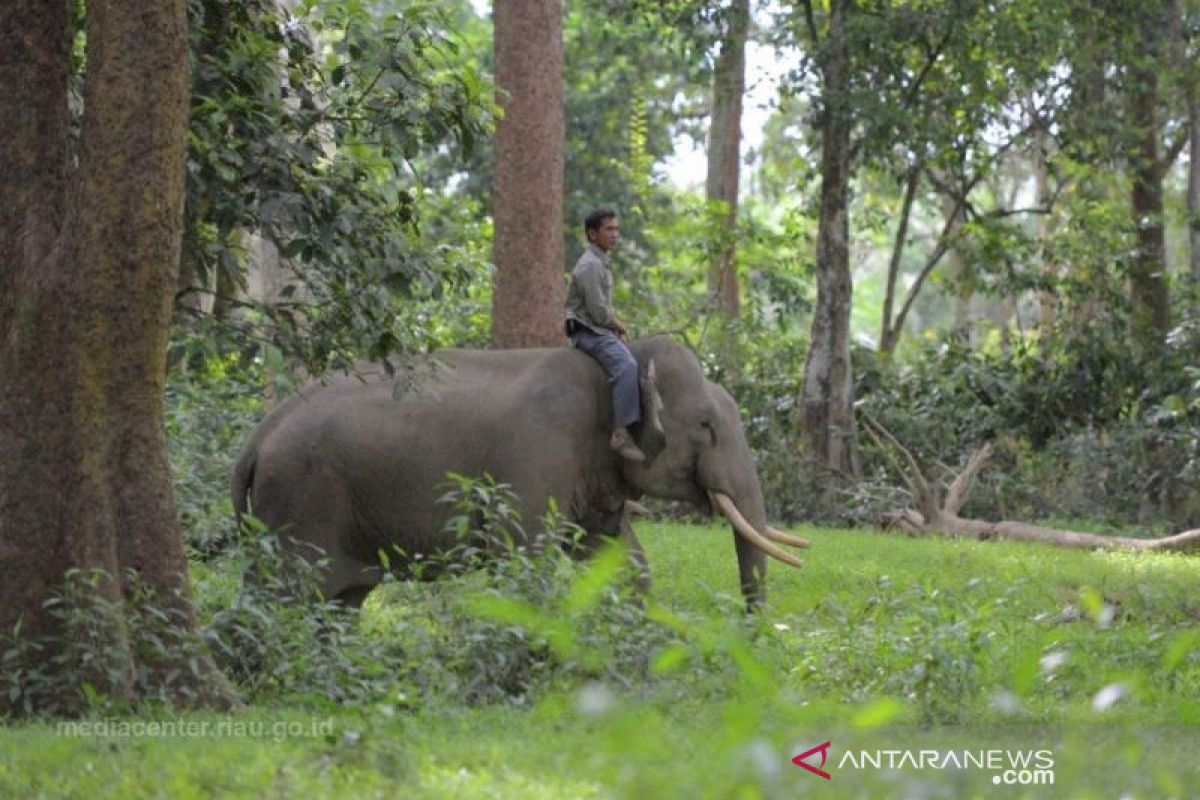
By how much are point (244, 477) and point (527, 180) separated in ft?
16.8

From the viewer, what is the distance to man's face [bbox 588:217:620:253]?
1352 centimetres

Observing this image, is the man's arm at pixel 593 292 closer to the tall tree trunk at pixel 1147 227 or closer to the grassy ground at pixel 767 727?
the grassy ground at pixel 767 727

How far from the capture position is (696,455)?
13.6 m

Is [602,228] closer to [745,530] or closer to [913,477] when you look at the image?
[745,530]

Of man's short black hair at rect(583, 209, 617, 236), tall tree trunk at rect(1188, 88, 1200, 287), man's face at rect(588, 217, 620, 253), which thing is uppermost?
tall tree trunk at rect(1188, 88, 1200, 287)

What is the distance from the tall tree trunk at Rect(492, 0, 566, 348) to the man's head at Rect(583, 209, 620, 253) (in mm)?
3666

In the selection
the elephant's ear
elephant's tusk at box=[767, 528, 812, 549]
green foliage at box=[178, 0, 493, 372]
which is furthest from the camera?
elephant's tusk at box=[767, 528, 812, 549]

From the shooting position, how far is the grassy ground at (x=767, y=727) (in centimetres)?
610

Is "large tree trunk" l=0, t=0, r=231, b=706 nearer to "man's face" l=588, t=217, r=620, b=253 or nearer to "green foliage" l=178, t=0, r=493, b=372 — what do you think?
"green foliage" l=178, t=0, r=493, b=372

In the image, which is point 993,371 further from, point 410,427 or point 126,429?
point 126,429

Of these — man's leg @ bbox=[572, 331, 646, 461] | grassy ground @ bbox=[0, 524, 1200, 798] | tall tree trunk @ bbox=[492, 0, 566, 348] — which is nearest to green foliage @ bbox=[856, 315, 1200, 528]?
tall tree trunk @ bbox=[492, 0, 566, 348]

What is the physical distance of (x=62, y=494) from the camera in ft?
30.0

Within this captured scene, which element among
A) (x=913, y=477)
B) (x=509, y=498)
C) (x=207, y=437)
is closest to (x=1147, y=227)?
(x=913, y=477)

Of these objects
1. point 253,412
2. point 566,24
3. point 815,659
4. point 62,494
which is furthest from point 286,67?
point 566,24
